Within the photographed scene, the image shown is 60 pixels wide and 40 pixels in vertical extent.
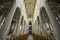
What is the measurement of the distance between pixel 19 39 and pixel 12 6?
3.53m

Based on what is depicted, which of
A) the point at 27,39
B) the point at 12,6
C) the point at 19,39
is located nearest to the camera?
the point at 27,39

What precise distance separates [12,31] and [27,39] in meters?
6.98

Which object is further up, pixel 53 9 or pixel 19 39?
pixel 53 9

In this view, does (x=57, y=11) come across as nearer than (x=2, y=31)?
No

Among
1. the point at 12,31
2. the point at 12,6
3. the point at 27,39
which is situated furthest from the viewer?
the point at 12,31

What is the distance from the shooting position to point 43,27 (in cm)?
2091

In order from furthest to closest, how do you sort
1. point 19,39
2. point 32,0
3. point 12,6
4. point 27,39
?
point 32,0 < point 12,6 < point 19,39 < point 27,39

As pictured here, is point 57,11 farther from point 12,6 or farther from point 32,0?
point 32,0

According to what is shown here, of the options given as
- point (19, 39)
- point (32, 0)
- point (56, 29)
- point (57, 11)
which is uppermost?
point (32, 0)

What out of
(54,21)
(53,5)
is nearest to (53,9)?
(53,5)

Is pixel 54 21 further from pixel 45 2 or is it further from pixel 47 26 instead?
pixel 47 26

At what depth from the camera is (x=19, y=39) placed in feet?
46.0

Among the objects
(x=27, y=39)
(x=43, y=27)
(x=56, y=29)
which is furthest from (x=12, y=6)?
(x=43, y=27)

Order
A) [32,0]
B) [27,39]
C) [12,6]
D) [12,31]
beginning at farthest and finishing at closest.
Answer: [32,0]
[12,31]
[12,6]
[27,39]
